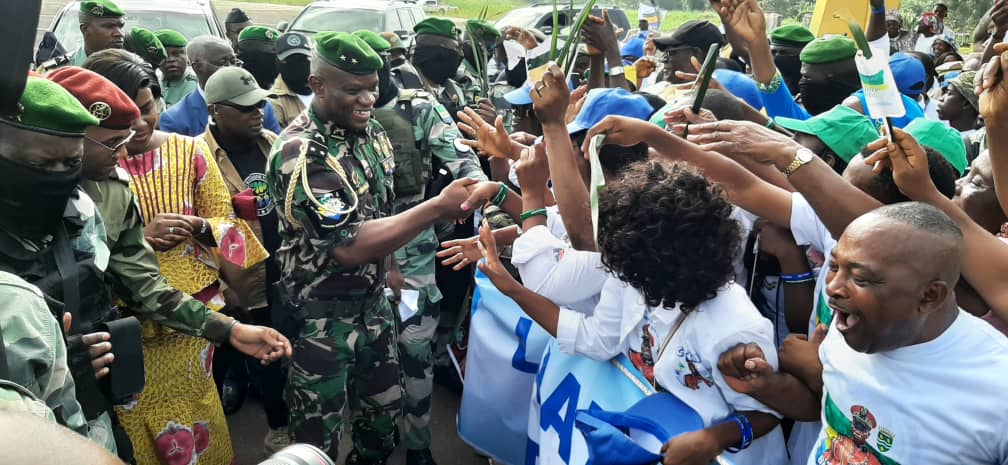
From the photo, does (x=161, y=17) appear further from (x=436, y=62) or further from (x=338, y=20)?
(x=436, y=62)

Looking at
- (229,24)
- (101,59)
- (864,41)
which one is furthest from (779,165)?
(229,24)

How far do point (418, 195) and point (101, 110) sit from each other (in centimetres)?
216

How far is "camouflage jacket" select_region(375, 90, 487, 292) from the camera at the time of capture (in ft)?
14.3

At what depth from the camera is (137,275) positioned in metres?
2.88

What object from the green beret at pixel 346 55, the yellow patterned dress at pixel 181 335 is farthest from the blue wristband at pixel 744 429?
the yellow patterned dress at pixel 181 335

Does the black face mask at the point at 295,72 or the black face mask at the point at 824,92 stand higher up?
the black face mask at the point at 824,92

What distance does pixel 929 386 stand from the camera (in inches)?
69.7

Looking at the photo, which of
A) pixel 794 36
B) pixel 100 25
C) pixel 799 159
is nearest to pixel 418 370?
pixel 799 159

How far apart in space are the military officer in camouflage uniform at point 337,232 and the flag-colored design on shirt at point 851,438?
1.68m

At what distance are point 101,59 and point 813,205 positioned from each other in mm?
2872

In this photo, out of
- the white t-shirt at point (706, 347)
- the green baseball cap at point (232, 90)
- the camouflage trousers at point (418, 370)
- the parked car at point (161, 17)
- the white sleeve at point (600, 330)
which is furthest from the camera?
the parked car at point (161, 17)

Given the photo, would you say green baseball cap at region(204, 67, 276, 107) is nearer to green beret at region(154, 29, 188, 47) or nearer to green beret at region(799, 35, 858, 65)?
green beret at region(154, 29, 188, 47)

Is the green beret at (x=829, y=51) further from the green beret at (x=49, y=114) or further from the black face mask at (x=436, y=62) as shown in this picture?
the green beret at (x=49, y=114)

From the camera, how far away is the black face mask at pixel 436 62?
563 centimetres
